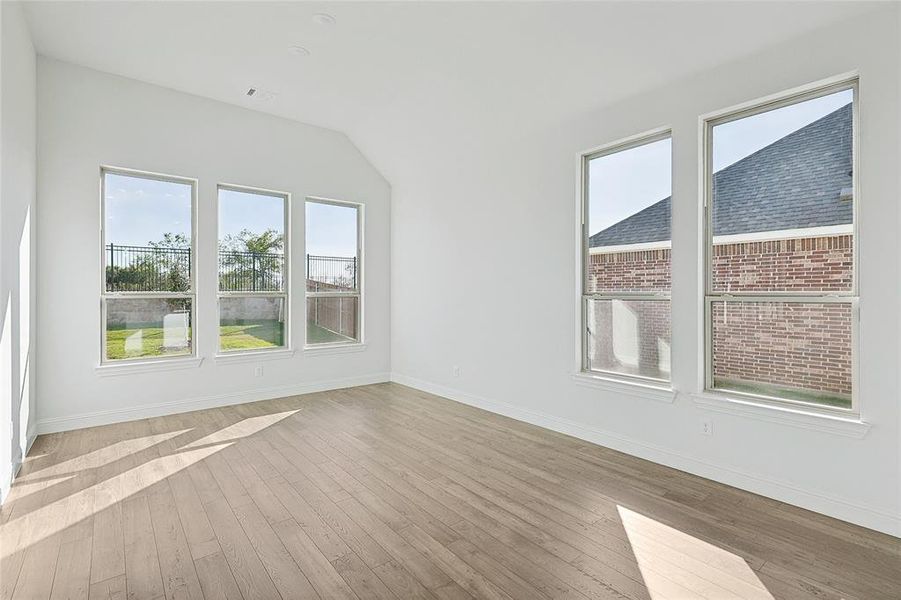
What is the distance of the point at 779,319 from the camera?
2.96 m

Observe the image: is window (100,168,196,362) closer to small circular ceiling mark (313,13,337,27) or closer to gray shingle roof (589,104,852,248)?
small circular ceiling mark (313,13,337,27)

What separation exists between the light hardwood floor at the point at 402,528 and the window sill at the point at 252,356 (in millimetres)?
1288

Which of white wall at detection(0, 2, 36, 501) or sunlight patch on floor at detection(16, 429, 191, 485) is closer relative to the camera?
white wall at detection(0, 2, 36, 501)

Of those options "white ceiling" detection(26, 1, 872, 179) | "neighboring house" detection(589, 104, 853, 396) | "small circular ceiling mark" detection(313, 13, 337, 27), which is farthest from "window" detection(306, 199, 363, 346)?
"neighboring house" detection(589, 104, 853, 396)

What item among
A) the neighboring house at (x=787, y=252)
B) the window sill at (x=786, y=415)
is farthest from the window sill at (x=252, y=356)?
the window sill at (x=786, y=415)

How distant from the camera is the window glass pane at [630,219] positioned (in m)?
3.56

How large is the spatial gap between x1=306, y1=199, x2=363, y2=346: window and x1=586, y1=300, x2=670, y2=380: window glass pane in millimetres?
3316

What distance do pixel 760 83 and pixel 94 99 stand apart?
5528mm

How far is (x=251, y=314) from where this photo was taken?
5355 mm

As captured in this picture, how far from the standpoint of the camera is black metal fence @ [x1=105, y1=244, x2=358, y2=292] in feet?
15.0

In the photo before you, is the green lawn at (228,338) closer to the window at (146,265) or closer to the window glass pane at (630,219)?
the window at (146,265)

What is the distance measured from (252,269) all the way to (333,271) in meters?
1.02

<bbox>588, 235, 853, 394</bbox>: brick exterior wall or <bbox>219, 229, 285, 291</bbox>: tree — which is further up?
<bbox>219, 229, 285, 291</bbox>: tree

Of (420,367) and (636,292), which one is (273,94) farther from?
(636,292)
